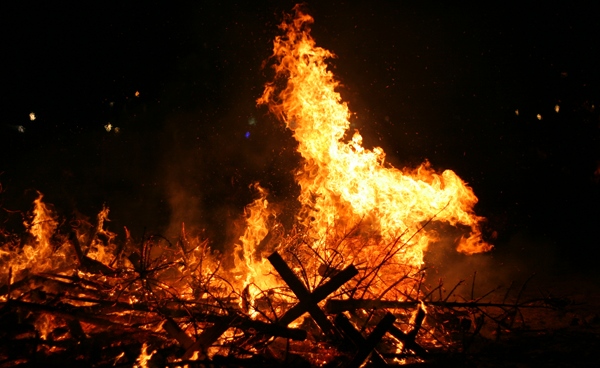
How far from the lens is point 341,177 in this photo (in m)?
7.32

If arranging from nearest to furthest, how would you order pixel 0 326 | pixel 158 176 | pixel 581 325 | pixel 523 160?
pixel 0 326, pixel 581 325, pixel 523 160, pixel 158 176

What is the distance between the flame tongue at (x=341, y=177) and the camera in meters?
6.86

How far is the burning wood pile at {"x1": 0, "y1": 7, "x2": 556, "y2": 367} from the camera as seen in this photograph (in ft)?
13.6

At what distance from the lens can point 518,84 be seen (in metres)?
13.9

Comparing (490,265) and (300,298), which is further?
(490,265)

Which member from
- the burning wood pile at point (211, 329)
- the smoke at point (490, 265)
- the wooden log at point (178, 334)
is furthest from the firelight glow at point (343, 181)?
the wooden log at point (178, 334)

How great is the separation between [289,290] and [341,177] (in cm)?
281

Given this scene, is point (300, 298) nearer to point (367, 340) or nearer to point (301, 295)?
point (301, 295)

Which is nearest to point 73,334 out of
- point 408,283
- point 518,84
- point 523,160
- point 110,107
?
point 408,283

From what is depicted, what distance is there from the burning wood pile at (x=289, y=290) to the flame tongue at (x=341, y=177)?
0.02 m

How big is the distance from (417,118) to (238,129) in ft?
24.1

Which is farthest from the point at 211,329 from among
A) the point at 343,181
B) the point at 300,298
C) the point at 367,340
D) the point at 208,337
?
the point at 343,181

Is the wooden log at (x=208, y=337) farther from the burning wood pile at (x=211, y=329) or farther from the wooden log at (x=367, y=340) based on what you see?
the wooden log at (x=367, y=340)

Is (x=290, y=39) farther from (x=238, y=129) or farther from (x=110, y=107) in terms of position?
(x=110, y=107)
